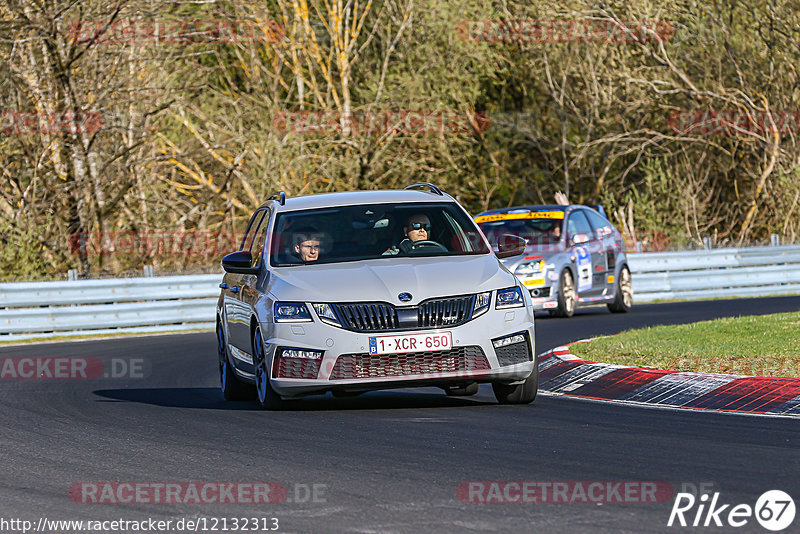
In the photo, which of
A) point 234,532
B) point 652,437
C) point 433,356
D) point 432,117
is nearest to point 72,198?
point 432,117

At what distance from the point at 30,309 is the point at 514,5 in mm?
20376

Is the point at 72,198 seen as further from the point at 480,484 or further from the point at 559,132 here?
the point at 480,484

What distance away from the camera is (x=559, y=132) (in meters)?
39.2

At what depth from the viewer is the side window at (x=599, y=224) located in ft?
78.8

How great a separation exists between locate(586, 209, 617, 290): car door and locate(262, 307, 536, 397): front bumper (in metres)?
13.6

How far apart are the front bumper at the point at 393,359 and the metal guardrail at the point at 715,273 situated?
1744 centimetres

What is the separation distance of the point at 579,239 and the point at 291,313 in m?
13.4

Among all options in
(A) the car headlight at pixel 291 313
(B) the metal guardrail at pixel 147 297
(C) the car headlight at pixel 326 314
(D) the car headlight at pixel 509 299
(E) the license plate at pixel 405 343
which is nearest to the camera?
(E) the license plate at pixel 405 343

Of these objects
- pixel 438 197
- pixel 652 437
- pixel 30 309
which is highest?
pixel 438 197

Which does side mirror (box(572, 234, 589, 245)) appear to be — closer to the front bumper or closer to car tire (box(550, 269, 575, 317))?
car tire (box(550, 269, 575, 317))

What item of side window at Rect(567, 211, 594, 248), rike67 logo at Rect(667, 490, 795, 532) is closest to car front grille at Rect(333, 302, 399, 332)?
rike67 logo at Rect(667, 490, 795, 532)

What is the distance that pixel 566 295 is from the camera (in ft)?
74.2

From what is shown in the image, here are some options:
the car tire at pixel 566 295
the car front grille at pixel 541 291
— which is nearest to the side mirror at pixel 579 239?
the car tire at pixel 566 295

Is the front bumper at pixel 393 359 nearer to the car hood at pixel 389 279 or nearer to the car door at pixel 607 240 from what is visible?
the car hood at pixel 389 279
